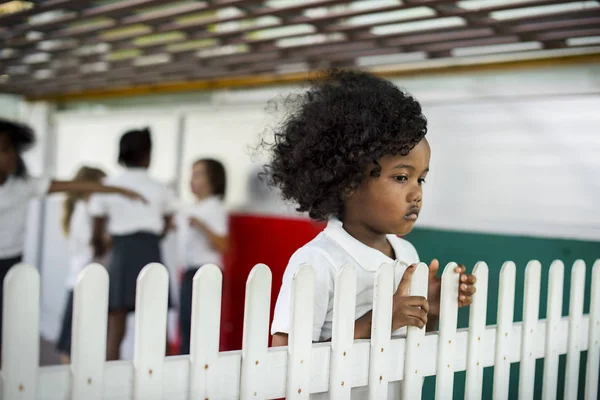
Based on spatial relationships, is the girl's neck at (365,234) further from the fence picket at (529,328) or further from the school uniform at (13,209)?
the school uniform at (13,209)

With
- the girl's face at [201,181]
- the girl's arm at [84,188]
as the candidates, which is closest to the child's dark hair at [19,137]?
the girl's arm at [84,188]

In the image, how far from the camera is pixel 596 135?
3.46m

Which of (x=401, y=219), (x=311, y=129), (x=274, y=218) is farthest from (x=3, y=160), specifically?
(x=401, y=219)

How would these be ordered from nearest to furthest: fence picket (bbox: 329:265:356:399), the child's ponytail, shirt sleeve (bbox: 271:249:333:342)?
fence picket (bbox: 329:265:356:399), shirt sleeve (bbox: 271:249:333:342), the child's ponytail

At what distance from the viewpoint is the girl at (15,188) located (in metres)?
3.96

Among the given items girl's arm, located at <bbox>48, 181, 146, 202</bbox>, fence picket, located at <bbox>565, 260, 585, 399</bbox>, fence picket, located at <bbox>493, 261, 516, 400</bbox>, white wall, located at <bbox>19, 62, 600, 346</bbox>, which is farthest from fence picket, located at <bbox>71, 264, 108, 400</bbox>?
girl's arm, located at <bbox>48, 181, 146, 202</bbox>

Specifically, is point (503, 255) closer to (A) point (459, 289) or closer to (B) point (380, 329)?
(A) point (459, 289)

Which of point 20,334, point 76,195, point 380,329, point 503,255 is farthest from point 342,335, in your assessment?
point 76,195

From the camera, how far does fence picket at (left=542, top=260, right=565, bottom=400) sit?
2156 millimetres

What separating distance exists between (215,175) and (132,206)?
2.25 feet

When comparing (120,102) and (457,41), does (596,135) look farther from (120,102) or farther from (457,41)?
(120,102)

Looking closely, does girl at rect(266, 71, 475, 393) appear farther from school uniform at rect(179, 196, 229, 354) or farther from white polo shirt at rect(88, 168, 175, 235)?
school uniform at rect(179, 196, 229, 354)

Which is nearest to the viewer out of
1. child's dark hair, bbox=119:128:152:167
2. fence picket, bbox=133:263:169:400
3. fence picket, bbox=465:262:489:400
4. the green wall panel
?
fence picket, bbox=133:263:169:400

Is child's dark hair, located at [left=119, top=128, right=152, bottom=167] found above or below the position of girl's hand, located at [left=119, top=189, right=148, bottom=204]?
above
